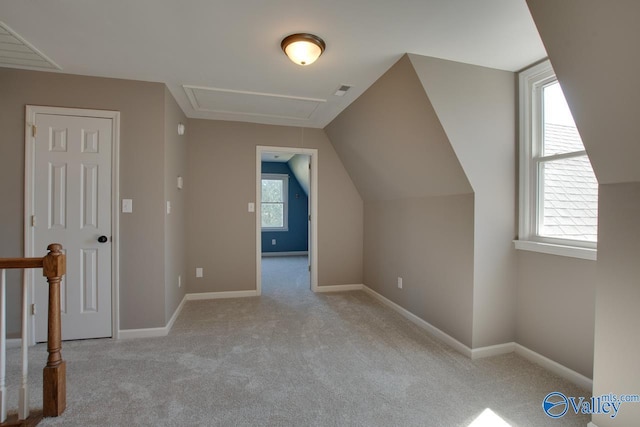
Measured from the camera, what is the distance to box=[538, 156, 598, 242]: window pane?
2.08 meters

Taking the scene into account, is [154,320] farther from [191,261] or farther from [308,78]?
[308,78]

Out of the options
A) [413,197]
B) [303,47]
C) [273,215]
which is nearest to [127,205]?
[303,47]

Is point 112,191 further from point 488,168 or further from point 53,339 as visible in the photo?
point 488,168

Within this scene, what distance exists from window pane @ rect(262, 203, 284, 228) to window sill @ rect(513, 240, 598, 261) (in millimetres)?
5887

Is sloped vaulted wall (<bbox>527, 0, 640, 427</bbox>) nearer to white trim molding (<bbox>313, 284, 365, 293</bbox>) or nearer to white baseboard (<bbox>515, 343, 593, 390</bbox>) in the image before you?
white baseboard (<bbox>515, 343, 593, 390</bbox>)

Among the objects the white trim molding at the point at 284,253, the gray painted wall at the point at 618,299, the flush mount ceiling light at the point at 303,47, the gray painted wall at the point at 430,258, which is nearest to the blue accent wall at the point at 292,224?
the white trim molding at the point at 284,253

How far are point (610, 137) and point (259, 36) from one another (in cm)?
205

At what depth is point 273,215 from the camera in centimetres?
777

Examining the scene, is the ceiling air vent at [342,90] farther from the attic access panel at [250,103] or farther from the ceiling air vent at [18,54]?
the ceiling air vent at [18,54]

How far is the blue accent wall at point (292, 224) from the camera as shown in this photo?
7.62m

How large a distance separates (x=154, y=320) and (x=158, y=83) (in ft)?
7.23

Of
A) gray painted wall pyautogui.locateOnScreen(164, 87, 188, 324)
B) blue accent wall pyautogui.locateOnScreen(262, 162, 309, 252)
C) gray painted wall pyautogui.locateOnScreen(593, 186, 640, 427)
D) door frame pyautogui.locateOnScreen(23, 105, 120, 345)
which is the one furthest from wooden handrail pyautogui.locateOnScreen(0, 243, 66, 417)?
blue accent wall pyautogui.locateOnScreen(262, 162, 309, 252)

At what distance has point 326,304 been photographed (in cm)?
379

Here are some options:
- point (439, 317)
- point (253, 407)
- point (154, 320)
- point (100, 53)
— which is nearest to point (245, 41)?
point (100, 53)
